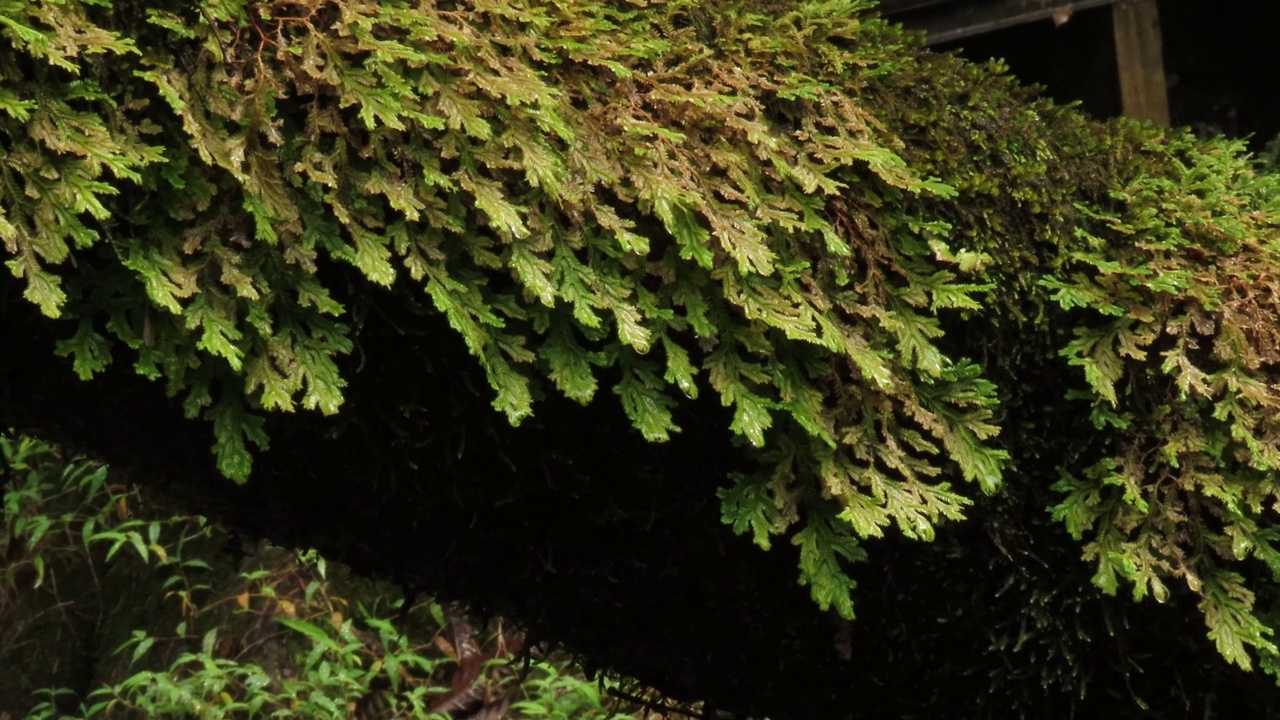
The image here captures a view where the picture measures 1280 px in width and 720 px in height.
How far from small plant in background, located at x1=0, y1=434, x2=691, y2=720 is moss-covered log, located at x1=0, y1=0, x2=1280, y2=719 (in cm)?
303

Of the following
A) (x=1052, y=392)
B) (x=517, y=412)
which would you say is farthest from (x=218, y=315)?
(x=1052, y=392)

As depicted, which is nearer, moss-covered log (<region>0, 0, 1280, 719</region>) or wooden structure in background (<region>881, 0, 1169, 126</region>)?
moss-covered log (<region>0, 0, 1280, 719</region>)

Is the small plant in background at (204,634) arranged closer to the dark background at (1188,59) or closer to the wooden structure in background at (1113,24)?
the wooden structure in background at (1113,24)

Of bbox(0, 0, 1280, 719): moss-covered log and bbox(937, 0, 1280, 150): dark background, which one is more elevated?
bbox(0, 0, 1280, 719): moss-covered log

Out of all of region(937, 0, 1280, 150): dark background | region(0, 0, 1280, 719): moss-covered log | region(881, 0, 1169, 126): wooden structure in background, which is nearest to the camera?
region(0, 0, 1280, 719): moss-covered log

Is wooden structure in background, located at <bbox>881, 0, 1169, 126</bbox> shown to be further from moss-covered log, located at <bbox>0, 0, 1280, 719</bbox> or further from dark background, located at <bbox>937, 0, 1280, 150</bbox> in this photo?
moss-covered log, located at <bbox>0, 0, 1280, 719</bbox>

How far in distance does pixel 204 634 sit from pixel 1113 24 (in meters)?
4.17

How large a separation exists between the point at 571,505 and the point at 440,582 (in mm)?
243

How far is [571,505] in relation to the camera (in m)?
1.52

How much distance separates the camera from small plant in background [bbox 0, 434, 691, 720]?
4.62 meters

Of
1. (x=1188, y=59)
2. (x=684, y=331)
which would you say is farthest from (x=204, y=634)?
(x=1188, y=59)

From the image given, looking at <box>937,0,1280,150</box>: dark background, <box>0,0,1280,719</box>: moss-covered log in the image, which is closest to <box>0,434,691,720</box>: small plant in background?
<box>937,0,1280,150</box>: dark background

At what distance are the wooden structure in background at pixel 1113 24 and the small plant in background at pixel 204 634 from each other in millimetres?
2663

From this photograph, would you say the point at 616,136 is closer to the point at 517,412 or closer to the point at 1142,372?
the point at 517,412
